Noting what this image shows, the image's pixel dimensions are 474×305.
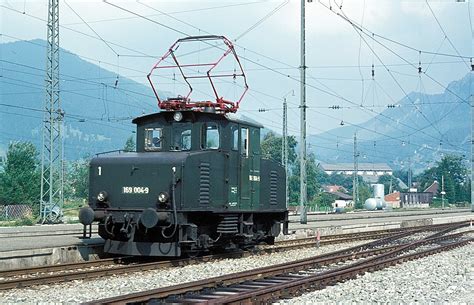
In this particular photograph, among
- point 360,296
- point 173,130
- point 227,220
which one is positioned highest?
point 173,130

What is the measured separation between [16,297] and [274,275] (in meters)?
4.96

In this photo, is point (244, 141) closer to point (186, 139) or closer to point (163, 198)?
point (186, 139)

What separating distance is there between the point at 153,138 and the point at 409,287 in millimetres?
7317

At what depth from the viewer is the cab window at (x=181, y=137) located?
15742 mm

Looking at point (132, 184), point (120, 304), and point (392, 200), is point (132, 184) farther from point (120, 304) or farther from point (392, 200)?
point (392, 200)

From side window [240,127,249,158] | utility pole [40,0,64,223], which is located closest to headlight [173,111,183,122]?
side window [240,127,249,158]


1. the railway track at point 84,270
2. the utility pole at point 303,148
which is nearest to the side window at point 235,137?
the railway track at point 84,270

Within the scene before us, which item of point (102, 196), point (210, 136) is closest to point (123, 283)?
point (102, 196)

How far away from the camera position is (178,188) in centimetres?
1466

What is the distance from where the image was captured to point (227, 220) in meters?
16.1

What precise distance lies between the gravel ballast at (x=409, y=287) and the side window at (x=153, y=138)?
236 inches

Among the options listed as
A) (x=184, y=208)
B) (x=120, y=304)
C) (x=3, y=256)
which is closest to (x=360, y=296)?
(x=120, y=304)

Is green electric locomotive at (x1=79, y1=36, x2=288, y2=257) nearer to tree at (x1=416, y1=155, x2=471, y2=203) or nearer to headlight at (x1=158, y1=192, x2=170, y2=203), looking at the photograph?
headlight at (x1=158, y1=192, x2=170, y2=203)

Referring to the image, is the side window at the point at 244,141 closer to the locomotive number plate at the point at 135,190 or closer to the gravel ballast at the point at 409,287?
the locomotive number plate at the point at 135,190
